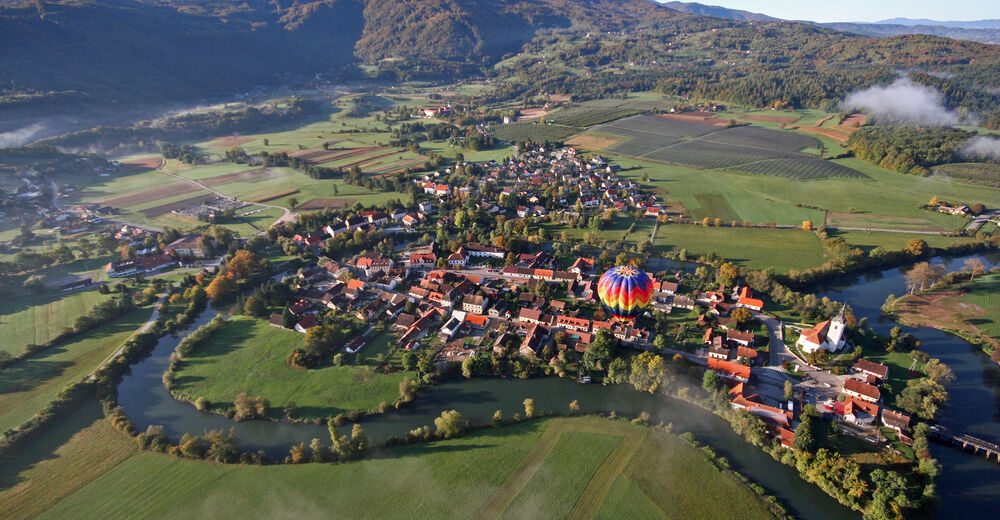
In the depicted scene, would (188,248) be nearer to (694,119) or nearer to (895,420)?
(895,420)

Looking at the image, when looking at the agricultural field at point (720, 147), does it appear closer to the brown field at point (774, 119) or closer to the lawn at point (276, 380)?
the brown field at point (774, 119)

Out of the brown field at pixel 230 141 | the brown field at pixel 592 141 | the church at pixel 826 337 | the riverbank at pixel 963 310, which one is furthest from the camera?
the brown field at pixel 230 141

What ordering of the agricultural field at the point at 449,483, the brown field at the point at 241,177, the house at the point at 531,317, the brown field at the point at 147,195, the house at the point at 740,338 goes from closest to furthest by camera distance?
the agricultural field at the point at 449,483, the house at the point at 740,338, the house at the point at 531,317, the brown field at the point at 147,195, the brown field at the point at 241,177

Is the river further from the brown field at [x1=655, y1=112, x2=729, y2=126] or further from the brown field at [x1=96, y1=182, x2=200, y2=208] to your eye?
the brown field at [x1=655, y1=112, x2=729, y2=126]

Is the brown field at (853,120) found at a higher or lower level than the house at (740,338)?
higher

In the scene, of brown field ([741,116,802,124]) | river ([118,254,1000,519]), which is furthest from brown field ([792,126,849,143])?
river ([118,254,1000,519])

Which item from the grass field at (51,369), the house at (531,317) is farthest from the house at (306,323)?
the house at (531,317)
